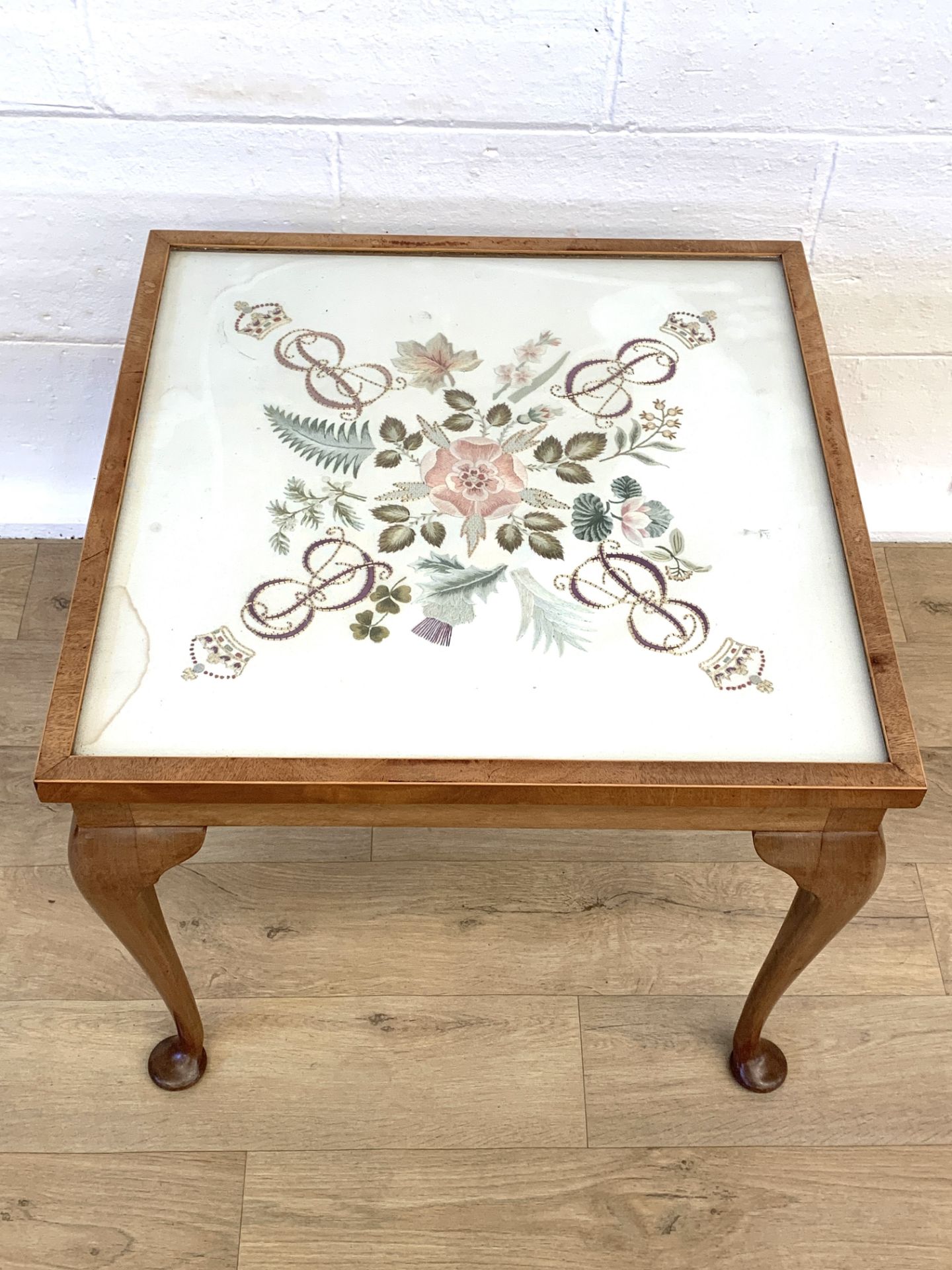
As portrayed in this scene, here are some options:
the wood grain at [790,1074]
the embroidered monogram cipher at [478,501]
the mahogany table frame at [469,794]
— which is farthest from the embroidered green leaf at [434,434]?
the wood grain at [790,1074]

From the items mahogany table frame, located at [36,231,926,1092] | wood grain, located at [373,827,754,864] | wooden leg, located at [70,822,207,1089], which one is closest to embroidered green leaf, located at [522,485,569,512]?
mahogany table frame, located at [36,231,926,1092]

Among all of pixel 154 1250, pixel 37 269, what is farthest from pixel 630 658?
pixel 37 269

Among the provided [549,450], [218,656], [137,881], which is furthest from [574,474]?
[137,881]

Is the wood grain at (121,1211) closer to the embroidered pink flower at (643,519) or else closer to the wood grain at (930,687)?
the embroidered pink flower at (643,519)

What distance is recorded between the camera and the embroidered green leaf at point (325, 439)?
3.59ft

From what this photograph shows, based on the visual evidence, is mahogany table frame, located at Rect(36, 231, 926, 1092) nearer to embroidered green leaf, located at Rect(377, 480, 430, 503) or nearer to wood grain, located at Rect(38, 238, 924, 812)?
wood grain, located at Rect(38, 238, 924, 812)

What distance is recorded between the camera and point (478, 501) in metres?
1.06

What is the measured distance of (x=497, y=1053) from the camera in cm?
128

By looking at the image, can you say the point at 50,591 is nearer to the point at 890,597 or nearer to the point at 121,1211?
the point at 121,1211

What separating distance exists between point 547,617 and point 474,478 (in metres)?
0.17

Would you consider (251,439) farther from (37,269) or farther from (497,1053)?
(497,1053)

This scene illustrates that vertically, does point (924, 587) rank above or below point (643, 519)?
below

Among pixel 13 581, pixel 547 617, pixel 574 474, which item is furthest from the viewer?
pixel 13 581

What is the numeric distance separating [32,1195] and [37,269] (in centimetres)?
103
